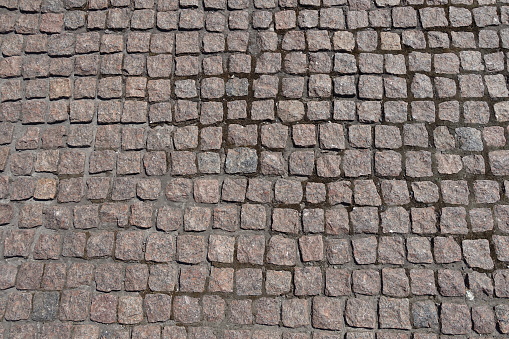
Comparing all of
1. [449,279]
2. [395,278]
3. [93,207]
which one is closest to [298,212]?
[395,278]

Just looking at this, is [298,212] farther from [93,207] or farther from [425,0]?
[425,0]

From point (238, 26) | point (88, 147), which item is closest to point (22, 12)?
point (88, 147)

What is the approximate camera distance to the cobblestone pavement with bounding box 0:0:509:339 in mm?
3969

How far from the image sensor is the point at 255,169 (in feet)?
14.2

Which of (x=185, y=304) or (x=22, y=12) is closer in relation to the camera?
(x=185, y=304)

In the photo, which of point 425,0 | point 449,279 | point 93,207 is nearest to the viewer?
point 449,279

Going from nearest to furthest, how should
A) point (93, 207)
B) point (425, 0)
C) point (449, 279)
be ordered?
point (449, 279), point (93, 207), point (425, 0)

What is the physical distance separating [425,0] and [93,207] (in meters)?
3.53

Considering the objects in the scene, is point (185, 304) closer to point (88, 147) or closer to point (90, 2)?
point (88, 147)

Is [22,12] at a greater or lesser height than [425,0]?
lesser

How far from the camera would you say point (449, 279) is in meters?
3.94

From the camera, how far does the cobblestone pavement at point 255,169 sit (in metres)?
3.97

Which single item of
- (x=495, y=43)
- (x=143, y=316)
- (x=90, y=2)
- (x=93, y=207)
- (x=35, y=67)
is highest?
(x=495, y=43)

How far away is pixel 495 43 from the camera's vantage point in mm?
4594
